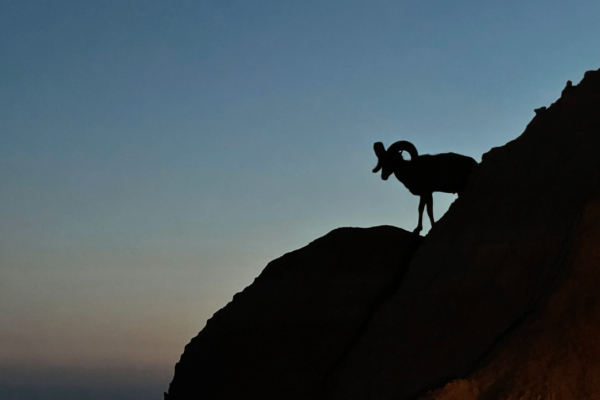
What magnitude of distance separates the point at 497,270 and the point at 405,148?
4.15 metres

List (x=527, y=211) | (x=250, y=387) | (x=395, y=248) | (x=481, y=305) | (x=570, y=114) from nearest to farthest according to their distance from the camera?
(x=481, y=305), (x=527, y=211), (x=570, y=114), (x=250, y=387), (x=395, y=248)

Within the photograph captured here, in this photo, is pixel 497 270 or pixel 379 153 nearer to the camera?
pixel 497 270

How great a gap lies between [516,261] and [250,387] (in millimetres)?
5173

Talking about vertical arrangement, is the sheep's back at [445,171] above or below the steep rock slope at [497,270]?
above

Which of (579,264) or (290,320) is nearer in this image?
(579,264)

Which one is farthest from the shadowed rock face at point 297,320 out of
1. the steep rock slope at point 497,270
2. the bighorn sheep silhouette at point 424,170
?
the bighorn sheep silhouette at point 424,170

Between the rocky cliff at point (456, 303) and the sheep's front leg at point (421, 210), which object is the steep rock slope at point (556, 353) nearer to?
the rocky cliff at point (456, 303)

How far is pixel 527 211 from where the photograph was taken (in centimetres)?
1012

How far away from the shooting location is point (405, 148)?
521 inches

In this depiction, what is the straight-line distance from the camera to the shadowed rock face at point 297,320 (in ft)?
37.9

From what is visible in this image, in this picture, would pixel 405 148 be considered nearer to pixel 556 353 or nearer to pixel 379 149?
pixel 379 149

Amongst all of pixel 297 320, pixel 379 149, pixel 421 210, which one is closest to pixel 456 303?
pixel 421 210

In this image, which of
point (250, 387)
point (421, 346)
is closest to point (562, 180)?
point (421, 346)

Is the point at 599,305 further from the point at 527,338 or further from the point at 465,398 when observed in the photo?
the point at 465,398
